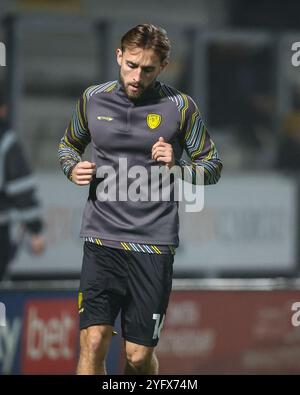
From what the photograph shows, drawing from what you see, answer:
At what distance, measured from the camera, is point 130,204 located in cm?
766

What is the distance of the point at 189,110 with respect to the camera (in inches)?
299

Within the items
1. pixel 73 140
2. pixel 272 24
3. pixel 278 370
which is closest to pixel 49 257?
pixel 278 370

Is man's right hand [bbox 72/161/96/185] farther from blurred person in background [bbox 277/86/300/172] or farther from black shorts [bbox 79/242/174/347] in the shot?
blurred person in background [bbox 277/86/300/172]

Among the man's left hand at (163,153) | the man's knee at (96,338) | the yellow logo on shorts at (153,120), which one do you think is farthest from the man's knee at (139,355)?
the yellow logo on shorts at (153,120)

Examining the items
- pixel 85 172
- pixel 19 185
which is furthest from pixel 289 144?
pixel 85 172

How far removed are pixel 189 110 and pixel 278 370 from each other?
17.3ft

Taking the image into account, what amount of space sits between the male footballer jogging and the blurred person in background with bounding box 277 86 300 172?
758cm

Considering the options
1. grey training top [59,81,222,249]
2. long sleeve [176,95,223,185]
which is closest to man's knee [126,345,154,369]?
grey training top [59,81,222,249]

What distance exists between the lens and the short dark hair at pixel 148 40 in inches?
290

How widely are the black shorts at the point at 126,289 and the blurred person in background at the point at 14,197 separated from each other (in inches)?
190

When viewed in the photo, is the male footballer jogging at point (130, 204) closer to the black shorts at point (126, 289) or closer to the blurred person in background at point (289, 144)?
the black shorts at point (126, 289)

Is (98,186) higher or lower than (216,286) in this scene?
higher

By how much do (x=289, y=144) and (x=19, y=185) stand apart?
12.4ft
